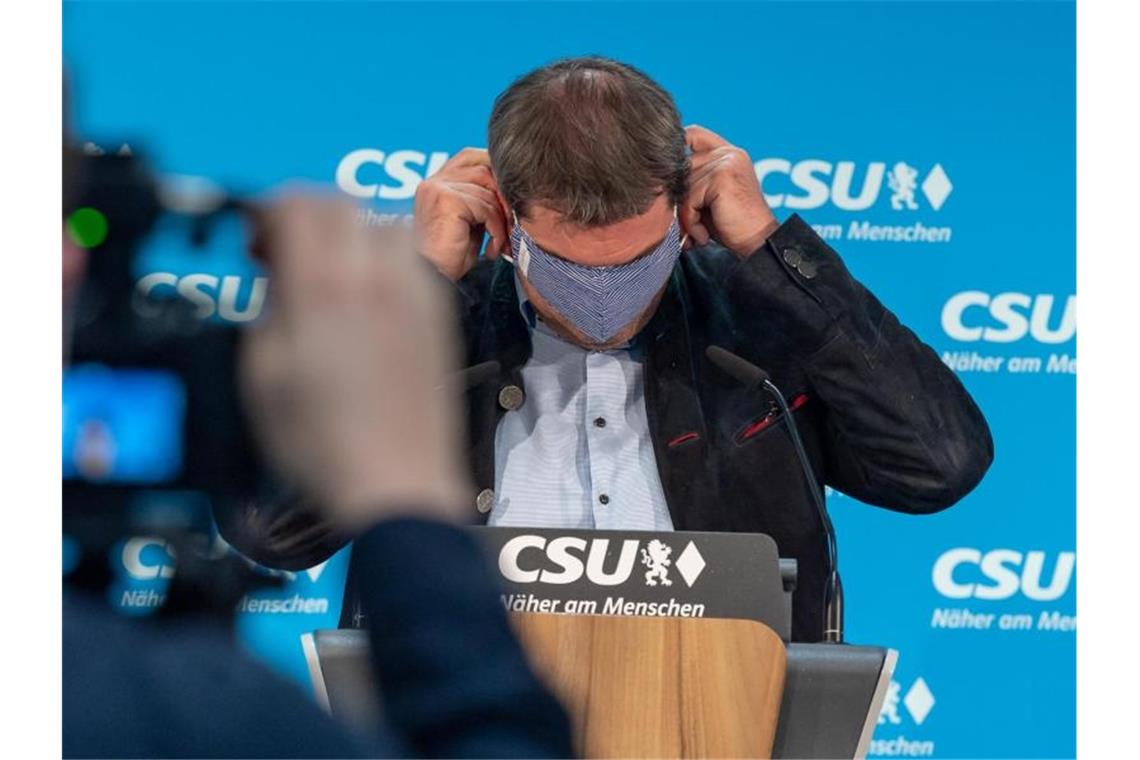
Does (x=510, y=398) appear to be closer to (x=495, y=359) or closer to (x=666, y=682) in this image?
(x=495, y=359)

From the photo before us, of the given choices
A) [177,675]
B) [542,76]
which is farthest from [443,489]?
[542,76]

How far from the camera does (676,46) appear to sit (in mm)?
3354

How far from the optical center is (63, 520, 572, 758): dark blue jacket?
697mm

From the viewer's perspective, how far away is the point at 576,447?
2.20m

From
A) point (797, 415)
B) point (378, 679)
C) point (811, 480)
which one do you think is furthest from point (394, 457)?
point (797, 415)

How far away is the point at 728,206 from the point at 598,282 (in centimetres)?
22

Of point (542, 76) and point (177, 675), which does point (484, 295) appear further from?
point (177, 675)

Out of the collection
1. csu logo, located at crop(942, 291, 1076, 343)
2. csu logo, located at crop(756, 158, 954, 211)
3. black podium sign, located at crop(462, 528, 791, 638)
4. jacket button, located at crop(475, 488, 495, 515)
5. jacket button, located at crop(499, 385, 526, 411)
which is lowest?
black podium sign, located at crop(462, 528, 791, 638)

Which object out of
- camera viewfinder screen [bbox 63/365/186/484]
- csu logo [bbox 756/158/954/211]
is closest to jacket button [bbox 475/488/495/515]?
camera viewfinder screen [bbox 63/365/186/484]

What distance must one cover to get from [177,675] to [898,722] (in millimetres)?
2751

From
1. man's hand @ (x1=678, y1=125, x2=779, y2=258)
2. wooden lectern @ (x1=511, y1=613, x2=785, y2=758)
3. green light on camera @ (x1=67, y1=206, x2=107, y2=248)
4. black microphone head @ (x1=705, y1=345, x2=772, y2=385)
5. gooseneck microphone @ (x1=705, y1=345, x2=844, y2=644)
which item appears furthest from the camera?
man's hand @ (x1=678, y1=125, x2=779, y2=258)

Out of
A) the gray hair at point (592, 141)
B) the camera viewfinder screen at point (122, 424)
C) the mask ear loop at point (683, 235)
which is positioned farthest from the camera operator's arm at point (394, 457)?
the mask ear loop at point (683, 235)

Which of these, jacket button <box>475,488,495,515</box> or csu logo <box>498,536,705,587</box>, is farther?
jacket button <box>475,488,495,515</box>

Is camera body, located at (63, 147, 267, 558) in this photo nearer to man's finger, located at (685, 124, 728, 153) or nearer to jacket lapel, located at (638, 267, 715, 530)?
jacket lapel, located at (638, 267, 715, 530)
